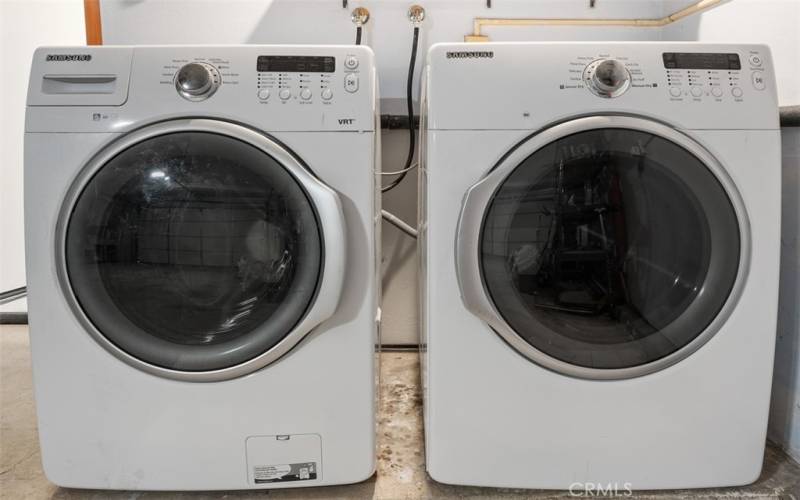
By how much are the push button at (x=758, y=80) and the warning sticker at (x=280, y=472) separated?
1088 millimetres

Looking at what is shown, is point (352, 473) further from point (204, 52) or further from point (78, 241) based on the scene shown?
point (204, 52)

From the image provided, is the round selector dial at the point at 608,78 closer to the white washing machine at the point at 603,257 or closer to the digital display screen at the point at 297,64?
the white washing machine at the point at 603,257

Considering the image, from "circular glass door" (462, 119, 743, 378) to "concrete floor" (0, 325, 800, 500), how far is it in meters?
0.32

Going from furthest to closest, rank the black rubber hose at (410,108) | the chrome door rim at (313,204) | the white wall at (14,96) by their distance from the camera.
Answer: the white wall at (14,96), the black rubber hose at (410,108), the chrome door rim at (313,204)

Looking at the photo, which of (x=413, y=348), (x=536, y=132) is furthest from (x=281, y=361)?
(x=413, y=348)

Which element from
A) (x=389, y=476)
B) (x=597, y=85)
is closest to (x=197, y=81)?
(x=597, y=85)

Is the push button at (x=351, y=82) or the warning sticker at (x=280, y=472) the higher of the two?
the push button at (x=351, y=82)

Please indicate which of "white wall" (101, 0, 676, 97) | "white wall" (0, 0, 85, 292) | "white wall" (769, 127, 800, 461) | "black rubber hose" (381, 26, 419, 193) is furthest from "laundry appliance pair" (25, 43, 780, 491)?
"white wall" (0, 0, 85, 292)

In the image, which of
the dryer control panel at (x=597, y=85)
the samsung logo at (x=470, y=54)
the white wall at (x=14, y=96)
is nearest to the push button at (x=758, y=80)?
the dryer control panel at (x=597, y=85)

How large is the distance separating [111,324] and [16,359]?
110 centimetres

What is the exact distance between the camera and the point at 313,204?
34.4 inches

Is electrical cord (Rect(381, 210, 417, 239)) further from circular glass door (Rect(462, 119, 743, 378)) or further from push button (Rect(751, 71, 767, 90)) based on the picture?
push button (Rect(751, 71, 767, 90))

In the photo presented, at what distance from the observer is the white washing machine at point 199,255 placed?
34.8 inches

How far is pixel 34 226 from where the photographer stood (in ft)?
2.94
